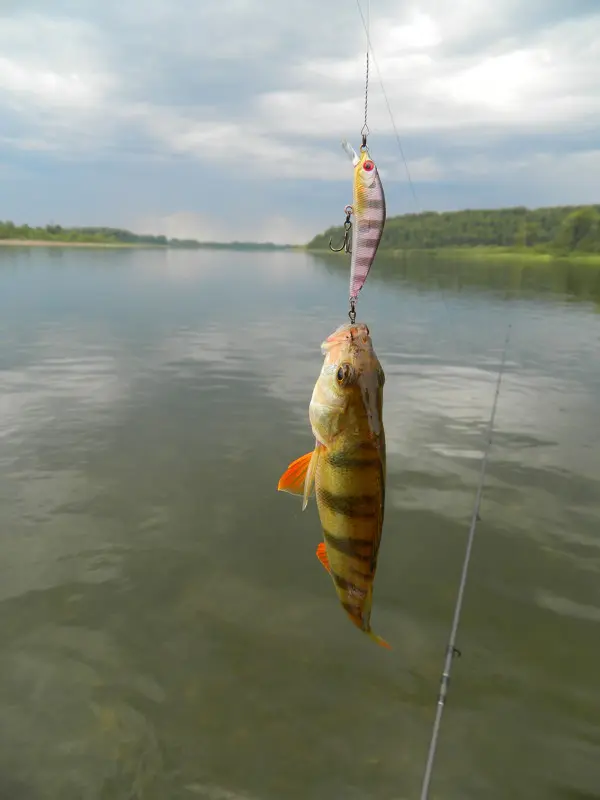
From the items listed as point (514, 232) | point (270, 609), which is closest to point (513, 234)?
point (514, 232)

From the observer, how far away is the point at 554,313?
34.8 meters

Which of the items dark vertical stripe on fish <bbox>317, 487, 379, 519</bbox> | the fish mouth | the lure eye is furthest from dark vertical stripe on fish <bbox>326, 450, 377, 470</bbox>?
A: the fish mouth

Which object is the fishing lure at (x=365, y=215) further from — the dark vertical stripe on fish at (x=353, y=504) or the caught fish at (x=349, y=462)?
the dark vertical stripe on fish at (x=353, y=504)

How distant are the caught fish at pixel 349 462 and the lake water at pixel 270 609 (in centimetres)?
301

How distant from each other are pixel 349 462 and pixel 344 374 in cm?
45

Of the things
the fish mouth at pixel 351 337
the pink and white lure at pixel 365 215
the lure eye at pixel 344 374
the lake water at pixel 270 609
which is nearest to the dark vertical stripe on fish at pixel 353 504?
the lure eye at pixel 344 374

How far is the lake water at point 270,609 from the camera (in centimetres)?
496

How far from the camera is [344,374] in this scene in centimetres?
273

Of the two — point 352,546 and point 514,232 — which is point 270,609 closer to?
point 352,546

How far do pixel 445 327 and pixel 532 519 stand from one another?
2184 centimetres

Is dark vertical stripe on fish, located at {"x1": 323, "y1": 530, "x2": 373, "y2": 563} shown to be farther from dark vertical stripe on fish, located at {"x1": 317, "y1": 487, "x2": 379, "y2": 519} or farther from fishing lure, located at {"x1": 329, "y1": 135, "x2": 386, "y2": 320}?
fishing lure, located at {"x1": 329, "y1": 135, "x2": 386, "y2": 320}

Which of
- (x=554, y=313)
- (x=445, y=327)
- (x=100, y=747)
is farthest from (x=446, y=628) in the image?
(x=554, y=313)

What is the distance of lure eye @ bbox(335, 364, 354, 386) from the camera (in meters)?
2.72

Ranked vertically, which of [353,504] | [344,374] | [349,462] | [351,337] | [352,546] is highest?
[351,337]
